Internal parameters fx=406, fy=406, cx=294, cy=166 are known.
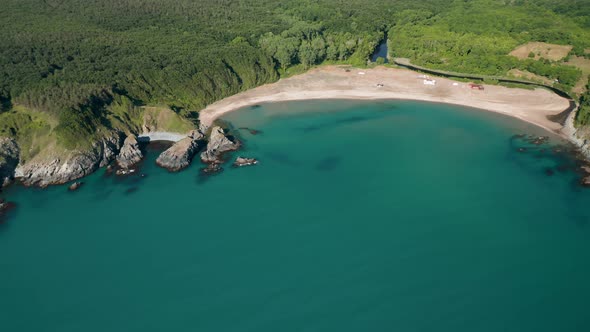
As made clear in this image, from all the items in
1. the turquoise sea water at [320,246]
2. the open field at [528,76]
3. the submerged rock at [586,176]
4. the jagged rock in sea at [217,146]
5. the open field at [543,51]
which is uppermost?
the open field at [543,51]

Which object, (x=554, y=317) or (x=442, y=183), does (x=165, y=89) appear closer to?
(x=442, y=183)

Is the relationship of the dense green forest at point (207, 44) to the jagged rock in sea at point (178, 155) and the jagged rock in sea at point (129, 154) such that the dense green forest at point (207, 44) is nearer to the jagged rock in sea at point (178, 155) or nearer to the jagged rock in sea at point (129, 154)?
the jagged rock in sea at point (129, 154)

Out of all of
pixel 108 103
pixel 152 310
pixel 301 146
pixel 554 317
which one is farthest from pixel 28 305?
pixel 554 317

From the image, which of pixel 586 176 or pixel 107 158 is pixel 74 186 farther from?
pixel 586 176

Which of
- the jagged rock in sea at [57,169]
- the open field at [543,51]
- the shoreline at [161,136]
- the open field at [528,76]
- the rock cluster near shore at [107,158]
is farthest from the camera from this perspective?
the open field at [543,51]

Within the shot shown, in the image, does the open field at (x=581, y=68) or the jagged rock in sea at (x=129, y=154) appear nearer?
the jagged rock in sea at (x=129, y=154)

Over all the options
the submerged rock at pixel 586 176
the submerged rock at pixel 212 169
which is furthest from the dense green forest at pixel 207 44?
the submerged rock at pixel 586 176
